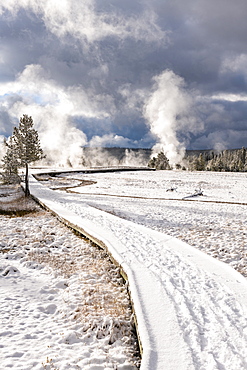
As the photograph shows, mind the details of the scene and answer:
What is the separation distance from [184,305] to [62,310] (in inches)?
120

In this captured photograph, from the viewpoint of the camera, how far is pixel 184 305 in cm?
592

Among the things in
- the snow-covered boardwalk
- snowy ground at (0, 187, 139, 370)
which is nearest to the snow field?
snowy ground at (0, 187, 139, 370)

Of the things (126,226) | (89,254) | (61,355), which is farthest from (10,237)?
(61,355)

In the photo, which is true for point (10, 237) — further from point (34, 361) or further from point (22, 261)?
point (34, 361)

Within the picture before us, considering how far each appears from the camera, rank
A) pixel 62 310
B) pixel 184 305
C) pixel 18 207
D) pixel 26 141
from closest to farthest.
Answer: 1. pixel 184 305
2. pixel 62 310
3. pixel 18 207
4. pixel 26 141

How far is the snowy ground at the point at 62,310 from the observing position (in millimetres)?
4805

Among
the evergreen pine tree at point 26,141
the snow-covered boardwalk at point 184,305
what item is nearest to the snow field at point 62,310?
the snow-covered boardwalk at point 184,305

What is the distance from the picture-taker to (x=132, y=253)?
30.8ft

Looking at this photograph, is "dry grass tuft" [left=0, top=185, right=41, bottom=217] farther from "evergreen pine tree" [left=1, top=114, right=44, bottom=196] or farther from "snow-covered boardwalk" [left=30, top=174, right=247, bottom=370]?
"snow-covered boardwalk" [left=30, top=174, right=247, bottom=370]

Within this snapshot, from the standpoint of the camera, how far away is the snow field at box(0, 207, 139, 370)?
4809 mm

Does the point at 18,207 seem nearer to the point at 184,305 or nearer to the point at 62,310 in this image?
the point at 62,310

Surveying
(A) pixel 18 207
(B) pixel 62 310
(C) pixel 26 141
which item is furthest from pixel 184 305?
(C) pixel 26 141

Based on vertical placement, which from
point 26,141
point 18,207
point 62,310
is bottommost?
point 62,310

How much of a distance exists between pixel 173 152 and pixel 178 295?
122889 mm
